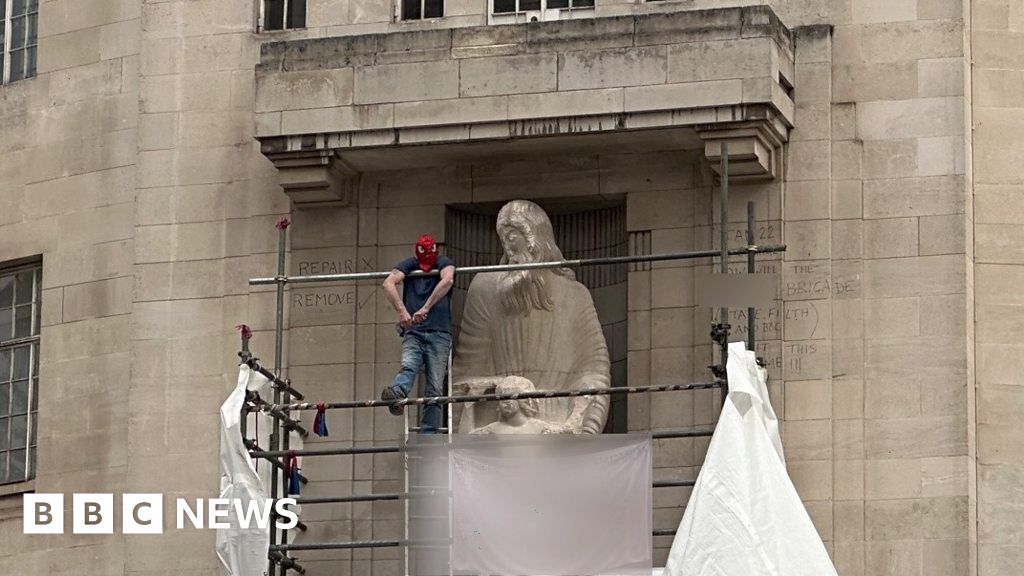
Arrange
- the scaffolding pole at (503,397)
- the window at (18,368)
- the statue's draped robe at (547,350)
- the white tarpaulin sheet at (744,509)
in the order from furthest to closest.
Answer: the window at (18,368) → the statue's draped robe at (547,350) → the scaffolding pole at (503,397) → the white tarpaulin sheet at (744,509)

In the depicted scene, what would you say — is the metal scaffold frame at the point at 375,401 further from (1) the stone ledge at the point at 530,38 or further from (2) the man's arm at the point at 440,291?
(1) the stone ledge at the point at 530,38

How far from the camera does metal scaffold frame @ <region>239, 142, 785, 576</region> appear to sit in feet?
87.2

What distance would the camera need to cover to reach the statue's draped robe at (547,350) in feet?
90.6

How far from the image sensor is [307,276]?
28.0 meters

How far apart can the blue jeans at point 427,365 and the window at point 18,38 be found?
6.29m

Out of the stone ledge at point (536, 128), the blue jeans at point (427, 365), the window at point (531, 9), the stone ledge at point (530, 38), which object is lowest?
the blue jeans at point (427, 365)

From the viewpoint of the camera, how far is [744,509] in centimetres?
2556

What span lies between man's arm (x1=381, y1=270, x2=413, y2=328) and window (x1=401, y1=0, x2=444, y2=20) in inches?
118

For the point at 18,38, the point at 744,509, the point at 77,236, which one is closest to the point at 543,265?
the point at 744,509

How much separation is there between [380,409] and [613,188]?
2.96 meters

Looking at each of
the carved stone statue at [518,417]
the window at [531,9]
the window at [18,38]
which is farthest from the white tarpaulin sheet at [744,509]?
the window at [18,38]

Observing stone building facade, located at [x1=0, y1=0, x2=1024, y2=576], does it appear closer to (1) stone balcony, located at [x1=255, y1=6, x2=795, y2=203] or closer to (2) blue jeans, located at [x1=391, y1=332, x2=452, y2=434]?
(1) stone balcony, located at [x1=255, y1=6, x2=795, y2=203]

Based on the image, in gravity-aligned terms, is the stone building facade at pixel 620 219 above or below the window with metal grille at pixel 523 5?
below

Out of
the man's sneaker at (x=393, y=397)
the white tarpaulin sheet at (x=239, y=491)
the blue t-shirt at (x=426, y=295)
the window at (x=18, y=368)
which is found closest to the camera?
the man's sneaker at (x=393, y=397)
